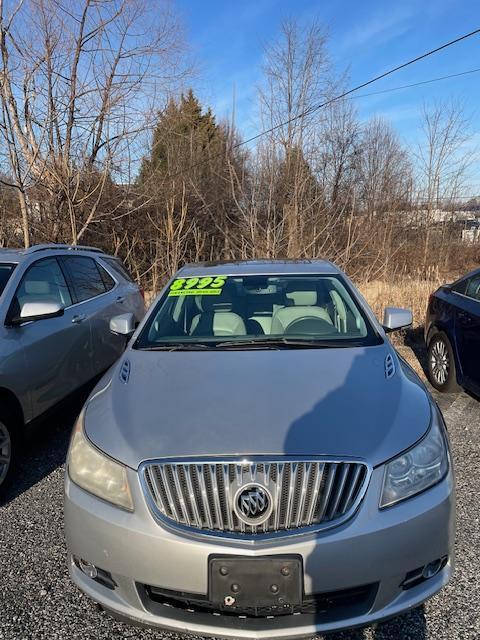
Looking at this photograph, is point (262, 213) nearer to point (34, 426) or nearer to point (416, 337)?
point (416, 337)

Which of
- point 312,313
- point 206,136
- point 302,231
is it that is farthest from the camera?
point 206,136

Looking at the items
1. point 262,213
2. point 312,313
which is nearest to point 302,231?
point 262,213

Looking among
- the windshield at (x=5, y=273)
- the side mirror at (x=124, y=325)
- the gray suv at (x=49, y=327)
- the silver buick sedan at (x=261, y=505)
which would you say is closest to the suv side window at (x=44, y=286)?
the gray suv at (x=49, y=327)

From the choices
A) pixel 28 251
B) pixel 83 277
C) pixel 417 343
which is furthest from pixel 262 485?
pixel 417 343

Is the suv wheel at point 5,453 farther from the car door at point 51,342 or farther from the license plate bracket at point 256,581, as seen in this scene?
the license plate bracket at point 256,581

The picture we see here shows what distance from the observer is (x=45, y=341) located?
3.99 meters

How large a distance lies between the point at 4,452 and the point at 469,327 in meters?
4.35

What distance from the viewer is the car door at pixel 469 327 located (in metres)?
4.84

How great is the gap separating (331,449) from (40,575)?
5.69 ft

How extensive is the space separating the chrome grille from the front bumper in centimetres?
5

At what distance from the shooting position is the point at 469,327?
16.4 feet

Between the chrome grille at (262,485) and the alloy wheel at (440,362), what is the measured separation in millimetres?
4018

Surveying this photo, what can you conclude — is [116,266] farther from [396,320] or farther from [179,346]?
[396,320]

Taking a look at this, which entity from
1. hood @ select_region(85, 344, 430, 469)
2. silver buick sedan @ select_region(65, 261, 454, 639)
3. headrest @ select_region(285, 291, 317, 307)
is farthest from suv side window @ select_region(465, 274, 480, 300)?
silver buick sedan @ select_region(65, 261, 454, 639)
